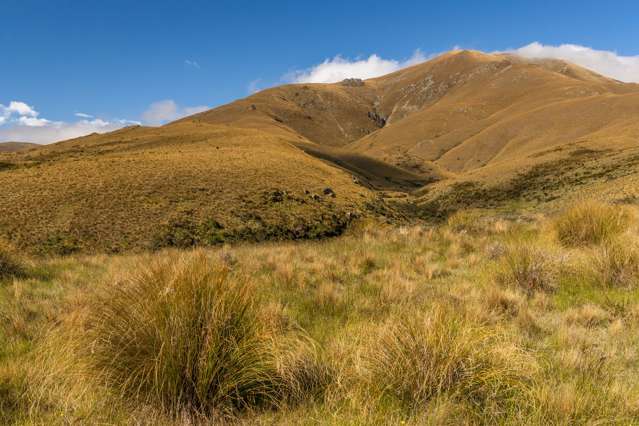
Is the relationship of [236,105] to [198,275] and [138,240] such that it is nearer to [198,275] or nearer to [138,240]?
[138,240]

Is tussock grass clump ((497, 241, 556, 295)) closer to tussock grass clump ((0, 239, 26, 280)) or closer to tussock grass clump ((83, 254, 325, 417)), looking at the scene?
tussock grass clump ((83, 254, 325, 417))

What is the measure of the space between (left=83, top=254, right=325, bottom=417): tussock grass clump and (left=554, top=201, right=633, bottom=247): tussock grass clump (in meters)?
7.90

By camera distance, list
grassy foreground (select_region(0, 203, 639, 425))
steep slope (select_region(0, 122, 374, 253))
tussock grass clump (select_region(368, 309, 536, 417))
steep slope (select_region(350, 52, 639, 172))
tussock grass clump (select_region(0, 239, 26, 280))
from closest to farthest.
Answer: grassy foreground (select_region(0, 203, 639, 425))
tussock grass clump (select_region(368, 309, 536, 417))
tussock grass clump (select_region(0, 239, 26, 280))
steep slope (select_region(0, 122, 374, 253))
steep slope (select_region(350, 52, 639, 172))

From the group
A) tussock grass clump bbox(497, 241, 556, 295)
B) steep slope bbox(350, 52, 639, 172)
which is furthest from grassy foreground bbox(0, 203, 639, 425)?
steep slope bbox(350, 52, 639, 172)

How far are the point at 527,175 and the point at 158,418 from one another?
4918 cm

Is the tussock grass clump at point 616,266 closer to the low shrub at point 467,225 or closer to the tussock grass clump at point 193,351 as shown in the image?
the tussock grass clump at point 193,351

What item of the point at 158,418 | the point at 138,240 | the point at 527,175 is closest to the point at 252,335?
the point at 158,418

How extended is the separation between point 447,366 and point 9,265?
9.24m

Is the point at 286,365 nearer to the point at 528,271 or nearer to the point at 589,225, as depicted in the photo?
the point at 528,271

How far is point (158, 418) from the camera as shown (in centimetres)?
259

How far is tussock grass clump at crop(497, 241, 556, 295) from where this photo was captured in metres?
5.87

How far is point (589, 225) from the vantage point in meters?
8.59

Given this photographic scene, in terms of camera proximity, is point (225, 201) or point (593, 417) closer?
point (593, 417)

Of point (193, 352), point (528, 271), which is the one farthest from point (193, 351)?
point (528, 271)
